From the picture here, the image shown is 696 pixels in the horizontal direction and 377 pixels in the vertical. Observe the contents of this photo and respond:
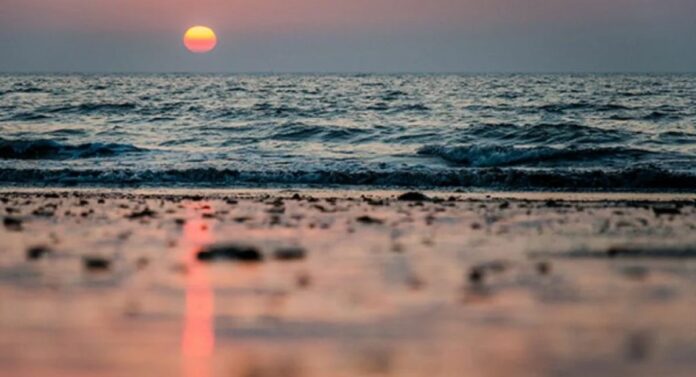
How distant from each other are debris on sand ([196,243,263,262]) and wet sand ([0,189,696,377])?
3 cm

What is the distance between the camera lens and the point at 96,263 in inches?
318

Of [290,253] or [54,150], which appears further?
[54,150]

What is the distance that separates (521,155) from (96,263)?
18.2 metres

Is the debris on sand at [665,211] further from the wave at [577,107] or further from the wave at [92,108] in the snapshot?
the wave at [92,108]

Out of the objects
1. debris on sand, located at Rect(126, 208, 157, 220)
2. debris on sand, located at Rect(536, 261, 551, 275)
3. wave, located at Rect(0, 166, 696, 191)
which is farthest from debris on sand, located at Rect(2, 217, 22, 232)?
wave, located at Rect(0, 166, 696, 191)

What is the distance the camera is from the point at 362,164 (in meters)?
21.5

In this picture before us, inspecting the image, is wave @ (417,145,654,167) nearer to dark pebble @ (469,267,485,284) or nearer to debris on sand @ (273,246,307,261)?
debris on sand @ (273,246,307,261)

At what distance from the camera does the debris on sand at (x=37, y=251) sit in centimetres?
847

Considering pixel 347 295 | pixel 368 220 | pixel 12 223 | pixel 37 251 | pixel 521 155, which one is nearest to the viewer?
pixel 347 295

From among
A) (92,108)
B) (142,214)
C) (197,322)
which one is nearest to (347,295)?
(197,322)

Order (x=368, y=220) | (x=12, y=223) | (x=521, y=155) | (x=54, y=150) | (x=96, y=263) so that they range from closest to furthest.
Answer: (x=96, y=263) → (x=12, y=223) → (x=368, y=220) → (x=521, y=155) → (x=54, y=150)

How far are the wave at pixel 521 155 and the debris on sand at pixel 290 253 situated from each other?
1552 centimetres

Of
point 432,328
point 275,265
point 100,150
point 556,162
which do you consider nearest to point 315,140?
point 100,150

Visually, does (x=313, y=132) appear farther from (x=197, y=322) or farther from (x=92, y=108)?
(x=197, y=322)
